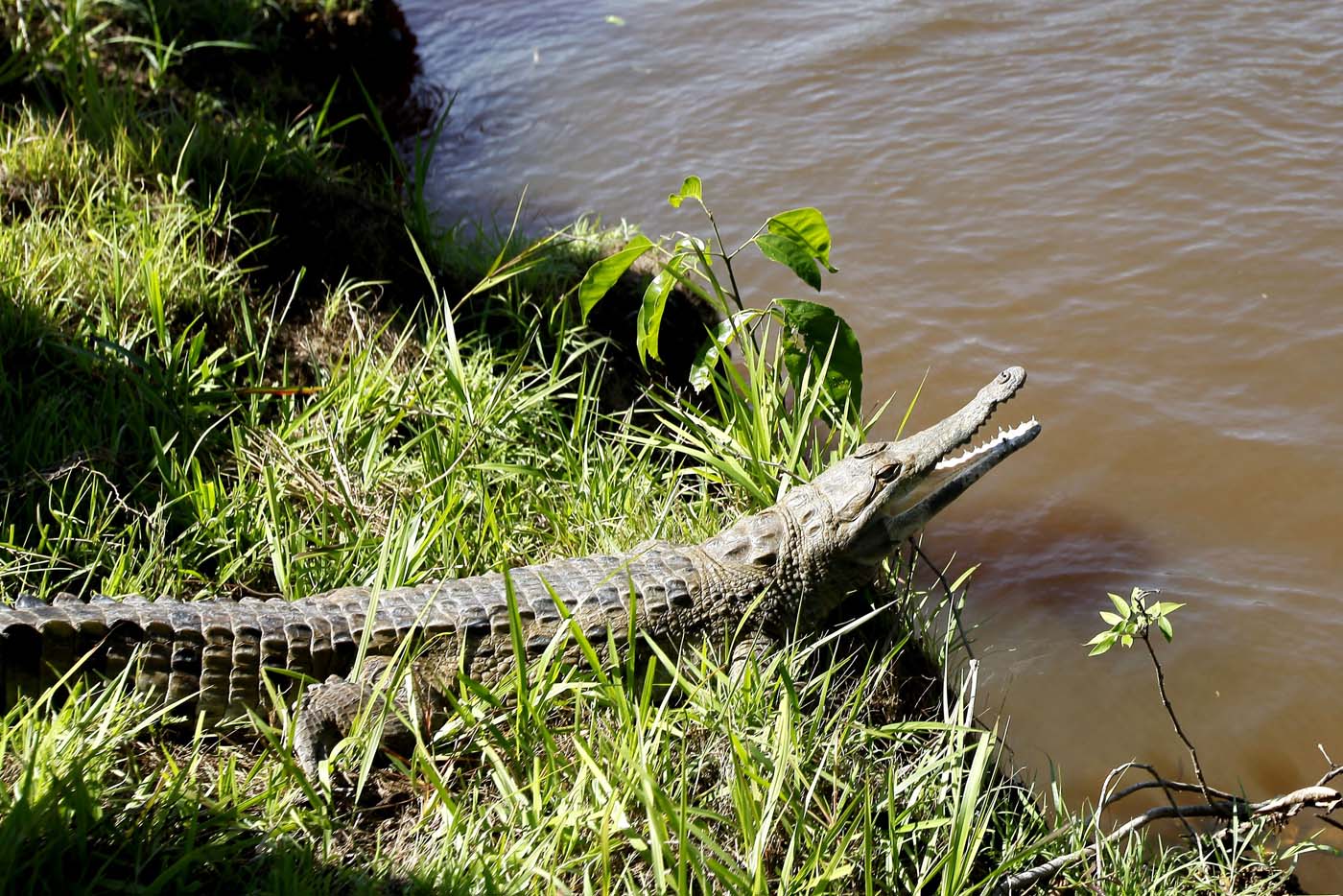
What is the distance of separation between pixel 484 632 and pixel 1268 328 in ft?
13.7

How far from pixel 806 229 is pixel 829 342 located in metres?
0.38

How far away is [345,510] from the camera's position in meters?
3.43

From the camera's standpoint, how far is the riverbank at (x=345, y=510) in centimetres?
216

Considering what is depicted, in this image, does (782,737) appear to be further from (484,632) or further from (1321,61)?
(1321,61)

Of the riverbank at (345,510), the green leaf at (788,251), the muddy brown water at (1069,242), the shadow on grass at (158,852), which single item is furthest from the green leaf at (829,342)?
the shadow on grass at (158,852)

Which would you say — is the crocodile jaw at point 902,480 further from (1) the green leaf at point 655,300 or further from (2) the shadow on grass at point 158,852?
(2) the shadow on grass at point 158,852

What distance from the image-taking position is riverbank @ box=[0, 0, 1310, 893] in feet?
7.08

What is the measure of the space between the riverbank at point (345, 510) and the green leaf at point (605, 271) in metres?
0.37

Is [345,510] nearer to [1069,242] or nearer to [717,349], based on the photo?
[717,349]

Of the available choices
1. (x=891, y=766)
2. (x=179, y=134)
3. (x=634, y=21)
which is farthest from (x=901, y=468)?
(x=634, y=21)

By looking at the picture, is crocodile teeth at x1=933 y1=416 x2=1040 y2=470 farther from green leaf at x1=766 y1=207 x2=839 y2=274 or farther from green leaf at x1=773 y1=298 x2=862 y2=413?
green leaf at x1=766 y1=207 x2=839 y2=274

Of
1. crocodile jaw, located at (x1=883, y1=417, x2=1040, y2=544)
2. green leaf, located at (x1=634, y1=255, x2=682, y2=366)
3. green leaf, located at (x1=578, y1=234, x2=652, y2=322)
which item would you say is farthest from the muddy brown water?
green leaf, located at (x1=578, y1=234, x2=652, y2=322)

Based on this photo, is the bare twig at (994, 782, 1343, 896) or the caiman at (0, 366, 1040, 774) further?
the caiman at (0, 366, 1040, 774)

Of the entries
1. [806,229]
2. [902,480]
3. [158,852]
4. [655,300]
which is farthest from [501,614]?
[806,229]
